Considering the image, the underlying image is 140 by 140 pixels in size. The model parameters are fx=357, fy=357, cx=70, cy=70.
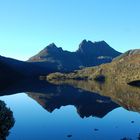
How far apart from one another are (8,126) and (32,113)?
252 ft

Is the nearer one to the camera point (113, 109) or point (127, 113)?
point (127, 113)

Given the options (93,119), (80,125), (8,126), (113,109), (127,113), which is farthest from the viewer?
(113,109)

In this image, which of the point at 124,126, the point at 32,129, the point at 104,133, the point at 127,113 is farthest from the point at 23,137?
the point at 127,113

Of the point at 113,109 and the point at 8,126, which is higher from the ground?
the point at 113,109

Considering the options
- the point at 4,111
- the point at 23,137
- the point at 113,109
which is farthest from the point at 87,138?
the point at 113,109

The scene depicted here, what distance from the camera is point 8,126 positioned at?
139 ft

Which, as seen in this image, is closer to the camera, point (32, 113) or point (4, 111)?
point (4, 111)

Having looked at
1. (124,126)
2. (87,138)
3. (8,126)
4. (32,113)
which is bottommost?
(8,126)

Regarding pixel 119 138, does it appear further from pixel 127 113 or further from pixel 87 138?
pixel 127 113

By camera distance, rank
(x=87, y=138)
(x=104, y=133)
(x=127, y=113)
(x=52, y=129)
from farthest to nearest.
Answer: (x=127, y=113) < (x=52, y=129) < (x=104, y=133) < (x=87, y=138)

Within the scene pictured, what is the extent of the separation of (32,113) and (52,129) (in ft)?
107

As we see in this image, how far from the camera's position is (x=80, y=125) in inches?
3644

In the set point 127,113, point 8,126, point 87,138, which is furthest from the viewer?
point 127,113

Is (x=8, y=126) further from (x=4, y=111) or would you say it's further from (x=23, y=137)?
(x=23, y=137)
